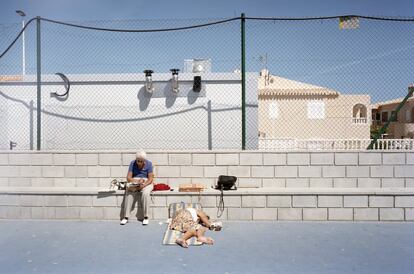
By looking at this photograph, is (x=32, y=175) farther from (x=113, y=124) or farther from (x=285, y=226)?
(x=285, y=226)

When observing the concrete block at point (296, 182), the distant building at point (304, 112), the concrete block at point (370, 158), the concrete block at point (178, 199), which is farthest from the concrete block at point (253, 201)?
the distant building at point (304, 112)

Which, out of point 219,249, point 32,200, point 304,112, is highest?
point 304,112

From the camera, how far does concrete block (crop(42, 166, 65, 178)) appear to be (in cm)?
706

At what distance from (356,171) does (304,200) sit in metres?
1.32

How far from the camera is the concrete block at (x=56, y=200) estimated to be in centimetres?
664

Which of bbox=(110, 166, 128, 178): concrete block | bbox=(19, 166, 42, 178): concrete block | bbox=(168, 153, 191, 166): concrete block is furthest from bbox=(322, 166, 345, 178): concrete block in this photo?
bbox=(19, 166, 42, 178): concrete block

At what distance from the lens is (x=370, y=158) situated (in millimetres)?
6754

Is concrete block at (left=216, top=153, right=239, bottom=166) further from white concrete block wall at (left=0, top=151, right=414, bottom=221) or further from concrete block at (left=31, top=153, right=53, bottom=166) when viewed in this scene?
concrete block at (left=31, top=153, right=53, bottom=166)

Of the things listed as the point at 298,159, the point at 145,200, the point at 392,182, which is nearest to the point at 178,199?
the point at 145,200

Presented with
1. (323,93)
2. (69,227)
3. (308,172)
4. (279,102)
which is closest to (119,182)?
(69,227)

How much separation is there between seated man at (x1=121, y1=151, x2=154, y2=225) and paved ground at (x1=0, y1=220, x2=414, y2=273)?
1.09 feet

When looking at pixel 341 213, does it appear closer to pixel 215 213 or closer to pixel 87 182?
pixel 215 213

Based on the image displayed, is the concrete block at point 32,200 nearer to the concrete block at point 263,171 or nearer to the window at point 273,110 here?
the concrete block at point 263,171

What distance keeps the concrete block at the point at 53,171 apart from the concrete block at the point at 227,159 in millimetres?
3366
